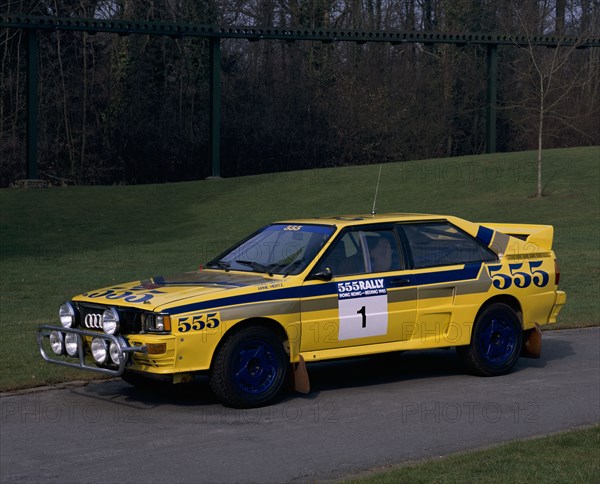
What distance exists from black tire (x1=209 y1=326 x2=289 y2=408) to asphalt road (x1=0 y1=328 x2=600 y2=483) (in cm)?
14

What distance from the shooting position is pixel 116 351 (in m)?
8.38

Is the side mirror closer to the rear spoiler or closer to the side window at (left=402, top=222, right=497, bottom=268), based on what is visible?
the side window at (left=402, top=222, right=497, bottom=268)

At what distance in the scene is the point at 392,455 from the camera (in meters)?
7.36

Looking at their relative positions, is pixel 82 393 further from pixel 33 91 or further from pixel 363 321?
pixel 33 91

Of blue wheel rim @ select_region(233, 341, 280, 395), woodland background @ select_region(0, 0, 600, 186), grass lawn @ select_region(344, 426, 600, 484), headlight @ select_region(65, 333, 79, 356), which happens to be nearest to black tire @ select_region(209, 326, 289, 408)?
blue wheel rim @ select_region(233, 341, 280, 395)

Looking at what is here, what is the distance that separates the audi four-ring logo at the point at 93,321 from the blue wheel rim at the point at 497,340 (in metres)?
3.78

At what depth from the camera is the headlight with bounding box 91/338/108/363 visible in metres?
8.52

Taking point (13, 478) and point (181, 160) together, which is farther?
point (181, 160)

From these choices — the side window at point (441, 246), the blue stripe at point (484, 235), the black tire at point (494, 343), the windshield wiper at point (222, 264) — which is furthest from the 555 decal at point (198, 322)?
the blue stripe at point (484, 235)

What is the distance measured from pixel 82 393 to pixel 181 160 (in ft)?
148

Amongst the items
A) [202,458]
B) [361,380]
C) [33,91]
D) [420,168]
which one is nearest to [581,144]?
[420,168]

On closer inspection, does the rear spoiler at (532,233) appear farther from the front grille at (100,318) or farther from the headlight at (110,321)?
the headlight at (110,321)

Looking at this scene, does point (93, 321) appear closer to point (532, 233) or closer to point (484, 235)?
point (484, 235)

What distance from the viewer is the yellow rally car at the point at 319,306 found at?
28.0ft
